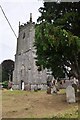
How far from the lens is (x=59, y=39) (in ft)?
53.0

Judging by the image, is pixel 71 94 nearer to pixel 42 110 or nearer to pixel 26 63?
pixel 42 110

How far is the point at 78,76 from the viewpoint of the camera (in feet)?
61.5

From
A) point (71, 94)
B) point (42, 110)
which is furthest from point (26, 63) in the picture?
point (42, 110)

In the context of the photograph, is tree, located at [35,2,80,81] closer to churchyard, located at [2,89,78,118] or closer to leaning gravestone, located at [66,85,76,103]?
leaning gravestone, located at [66,85,76,103]

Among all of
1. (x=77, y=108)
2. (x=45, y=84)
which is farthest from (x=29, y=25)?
(x=77, y=108)

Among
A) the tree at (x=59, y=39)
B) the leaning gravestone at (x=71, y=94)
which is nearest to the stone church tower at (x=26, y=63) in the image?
the tree at (x=59, y=39)

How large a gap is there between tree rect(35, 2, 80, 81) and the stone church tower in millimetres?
34893

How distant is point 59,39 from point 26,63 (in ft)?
142

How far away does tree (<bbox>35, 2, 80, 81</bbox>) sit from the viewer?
53.5 ft

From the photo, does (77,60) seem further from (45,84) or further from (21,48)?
(21,48)

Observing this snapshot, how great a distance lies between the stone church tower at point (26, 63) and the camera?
183 ft

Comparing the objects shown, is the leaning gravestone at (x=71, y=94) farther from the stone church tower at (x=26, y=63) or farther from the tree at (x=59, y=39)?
the stone church tower at (x=26, y=63)

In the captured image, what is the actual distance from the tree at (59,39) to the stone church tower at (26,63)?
114ft

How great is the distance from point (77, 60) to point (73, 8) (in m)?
3.12
